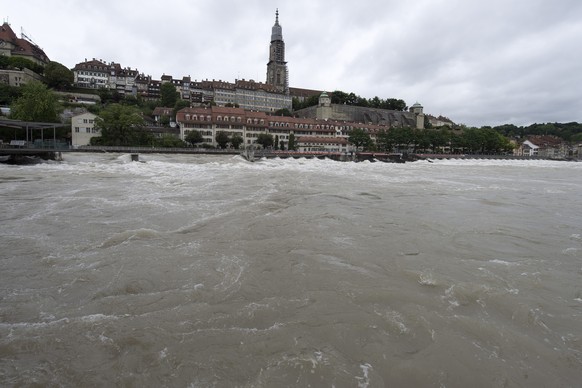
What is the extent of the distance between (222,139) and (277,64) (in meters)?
74.5

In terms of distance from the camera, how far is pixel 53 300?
15.0 feet

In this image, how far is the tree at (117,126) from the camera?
59.7 m

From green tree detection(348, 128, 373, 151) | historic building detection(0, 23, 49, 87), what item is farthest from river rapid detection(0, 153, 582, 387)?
historic building detection(0, 23, 49, 87)

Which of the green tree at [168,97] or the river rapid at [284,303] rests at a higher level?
the green tree at [168,97]

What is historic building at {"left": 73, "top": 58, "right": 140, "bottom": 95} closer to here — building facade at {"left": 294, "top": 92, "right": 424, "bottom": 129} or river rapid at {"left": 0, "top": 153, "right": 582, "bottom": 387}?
building facade at {"left": 294, "top": 92, "right": 424, "bottom": 129}

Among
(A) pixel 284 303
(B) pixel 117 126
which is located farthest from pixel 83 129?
(A) pixel 284 303

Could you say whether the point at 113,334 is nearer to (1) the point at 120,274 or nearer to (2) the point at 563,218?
(1) the point at 120,274

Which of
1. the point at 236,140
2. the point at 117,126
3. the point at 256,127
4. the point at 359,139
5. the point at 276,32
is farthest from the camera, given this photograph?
the point at 276,32

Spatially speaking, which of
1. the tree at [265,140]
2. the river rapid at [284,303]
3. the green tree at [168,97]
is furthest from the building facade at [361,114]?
the river rapid at [284,303]

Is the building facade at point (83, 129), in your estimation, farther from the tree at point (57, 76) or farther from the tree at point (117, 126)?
the tree at point (57, 76)

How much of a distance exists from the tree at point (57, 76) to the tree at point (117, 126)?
4181 centimetres

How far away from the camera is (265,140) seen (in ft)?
245

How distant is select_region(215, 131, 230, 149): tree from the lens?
69625 mm

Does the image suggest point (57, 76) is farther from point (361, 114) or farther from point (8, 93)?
point (361, 114)
